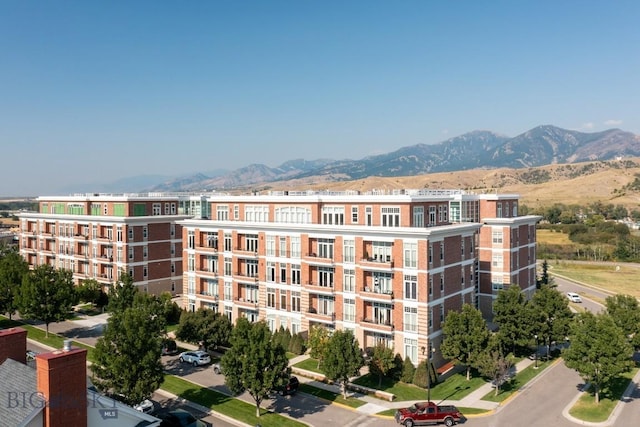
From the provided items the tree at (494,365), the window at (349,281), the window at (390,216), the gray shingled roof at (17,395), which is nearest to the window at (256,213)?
the window at (349,281)

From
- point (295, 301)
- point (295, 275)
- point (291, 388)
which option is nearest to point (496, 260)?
point (295, 275)

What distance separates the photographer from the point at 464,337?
130ft

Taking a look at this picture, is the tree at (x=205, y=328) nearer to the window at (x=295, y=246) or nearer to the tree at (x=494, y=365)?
the window at (x=295, y=246)

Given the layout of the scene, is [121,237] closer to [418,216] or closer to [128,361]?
[128,361]

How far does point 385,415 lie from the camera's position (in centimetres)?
3459

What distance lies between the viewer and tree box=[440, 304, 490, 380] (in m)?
39.5

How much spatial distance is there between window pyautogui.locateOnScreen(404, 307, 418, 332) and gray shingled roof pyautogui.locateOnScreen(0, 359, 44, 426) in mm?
30168

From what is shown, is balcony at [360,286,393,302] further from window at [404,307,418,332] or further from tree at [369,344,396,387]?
tree at [369,344,396,387]

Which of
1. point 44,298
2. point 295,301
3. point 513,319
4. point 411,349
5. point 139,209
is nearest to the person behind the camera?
point 411,349

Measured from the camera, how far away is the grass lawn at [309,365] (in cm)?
4363

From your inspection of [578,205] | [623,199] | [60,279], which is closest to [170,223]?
[60,279]

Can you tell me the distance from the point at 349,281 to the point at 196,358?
16.1 m

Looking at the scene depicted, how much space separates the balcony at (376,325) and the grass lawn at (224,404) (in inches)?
501

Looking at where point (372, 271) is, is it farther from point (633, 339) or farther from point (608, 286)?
point (608, 286)
